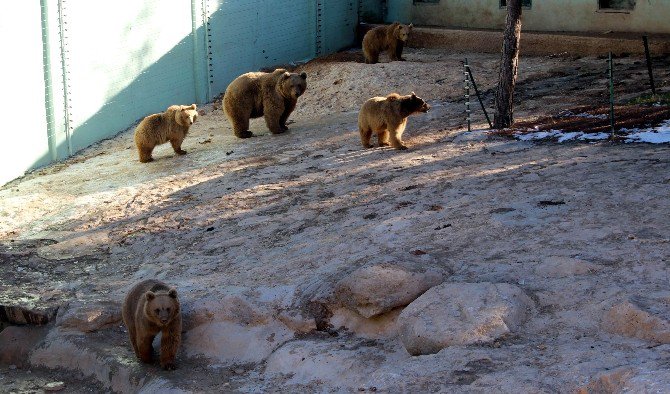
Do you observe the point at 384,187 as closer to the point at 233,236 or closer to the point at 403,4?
the point at 233,236

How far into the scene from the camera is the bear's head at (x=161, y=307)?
7.79 meters

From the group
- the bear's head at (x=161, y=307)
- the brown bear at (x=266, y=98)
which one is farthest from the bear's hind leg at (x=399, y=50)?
the bear's head at (x=161, y=307)

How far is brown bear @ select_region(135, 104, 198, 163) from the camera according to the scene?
→ 14.4m

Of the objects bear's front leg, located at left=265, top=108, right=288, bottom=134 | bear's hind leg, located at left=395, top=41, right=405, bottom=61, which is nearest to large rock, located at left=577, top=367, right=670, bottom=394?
bear's front leg, located at left=265, top=108, right=288, bottom=134

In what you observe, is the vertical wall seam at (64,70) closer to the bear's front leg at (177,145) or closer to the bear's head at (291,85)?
the bear's front leg at (177,145)

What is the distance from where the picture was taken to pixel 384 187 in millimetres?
11430

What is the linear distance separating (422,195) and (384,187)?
81cm

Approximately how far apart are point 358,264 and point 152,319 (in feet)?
6.28

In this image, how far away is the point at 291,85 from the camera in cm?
1547

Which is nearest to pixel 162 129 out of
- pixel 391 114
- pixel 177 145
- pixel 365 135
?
pixel 177 145

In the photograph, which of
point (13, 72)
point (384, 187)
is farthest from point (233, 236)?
point (13, 72)

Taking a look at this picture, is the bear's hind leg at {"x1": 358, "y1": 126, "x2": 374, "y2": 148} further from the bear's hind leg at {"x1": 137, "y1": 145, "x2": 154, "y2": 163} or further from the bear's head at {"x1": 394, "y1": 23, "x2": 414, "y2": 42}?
the bear's head at {"x1": 394, "y1": 23, "x2": 414, "y2": 42}

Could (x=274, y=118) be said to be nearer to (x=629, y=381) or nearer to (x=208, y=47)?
(x=208, y=47)

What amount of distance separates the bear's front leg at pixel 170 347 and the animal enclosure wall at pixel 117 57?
6.97m
